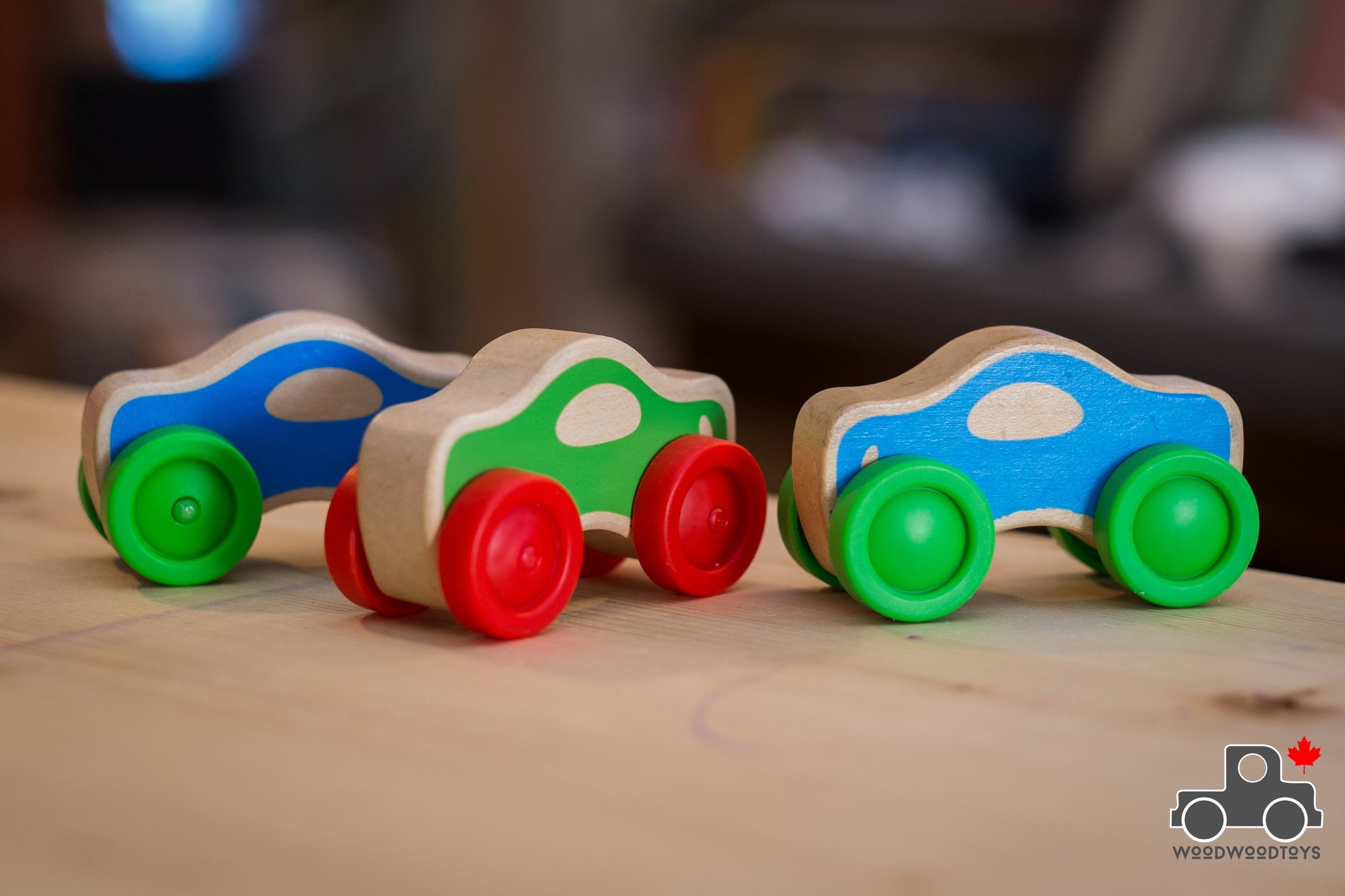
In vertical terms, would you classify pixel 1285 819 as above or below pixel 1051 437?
below

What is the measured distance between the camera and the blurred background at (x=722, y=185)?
2.04 m

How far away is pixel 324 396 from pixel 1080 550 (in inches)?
16.6

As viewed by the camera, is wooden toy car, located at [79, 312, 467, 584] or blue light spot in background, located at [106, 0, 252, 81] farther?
blue light spot in background, located at [106, 0, 252, 81]

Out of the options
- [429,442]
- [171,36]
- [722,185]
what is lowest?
[429,442]

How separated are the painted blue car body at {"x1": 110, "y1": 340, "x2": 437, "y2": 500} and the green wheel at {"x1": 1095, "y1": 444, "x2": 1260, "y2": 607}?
1.21 feet

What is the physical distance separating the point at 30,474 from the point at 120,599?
352mm

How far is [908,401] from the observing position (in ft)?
1.98

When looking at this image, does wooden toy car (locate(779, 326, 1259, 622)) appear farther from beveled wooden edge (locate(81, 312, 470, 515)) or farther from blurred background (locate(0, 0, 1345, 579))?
beveled wooden edge (locate(81, 312, 470, 515))

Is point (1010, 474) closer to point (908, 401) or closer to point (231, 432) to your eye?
point (908, 401)

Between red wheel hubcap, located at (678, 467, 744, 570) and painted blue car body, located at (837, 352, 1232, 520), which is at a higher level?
painted blue car body, located at (837, 352, 1232, 520)

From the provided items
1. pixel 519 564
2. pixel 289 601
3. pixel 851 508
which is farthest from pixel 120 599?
pixel 851 508

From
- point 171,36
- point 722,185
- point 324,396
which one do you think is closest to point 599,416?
point 324,396

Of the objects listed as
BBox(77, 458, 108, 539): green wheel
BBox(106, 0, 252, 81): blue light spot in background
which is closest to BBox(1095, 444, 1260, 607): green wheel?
BBox(77, 458, 108, 539): green wheel

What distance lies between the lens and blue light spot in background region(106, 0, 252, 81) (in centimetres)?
356
